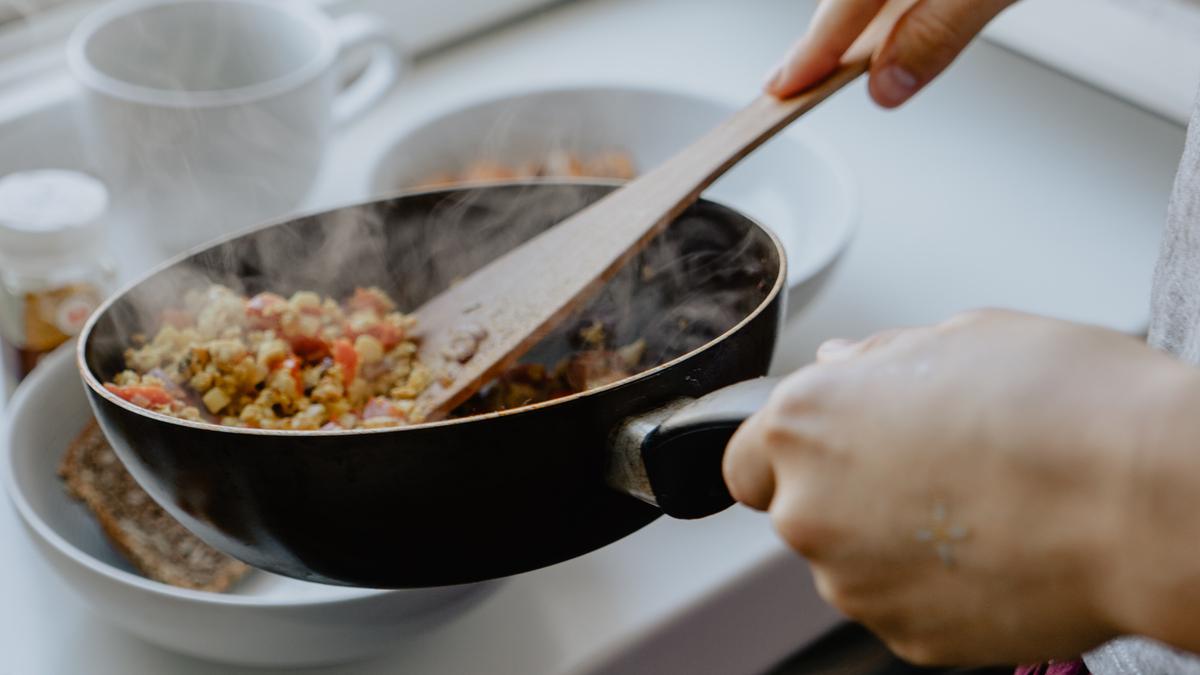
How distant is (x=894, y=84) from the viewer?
66 cm

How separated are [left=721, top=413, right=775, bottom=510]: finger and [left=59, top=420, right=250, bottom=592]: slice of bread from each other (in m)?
0.37

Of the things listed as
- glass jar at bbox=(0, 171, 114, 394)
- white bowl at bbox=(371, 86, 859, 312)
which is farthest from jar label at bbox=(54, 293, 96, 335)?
white bowl at bbox=(371, 86, 859, 312)

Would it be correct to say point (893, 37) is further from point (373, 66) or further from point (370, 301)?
point (373, 66)

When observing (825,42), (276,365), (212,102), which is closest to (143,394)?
(276,365)

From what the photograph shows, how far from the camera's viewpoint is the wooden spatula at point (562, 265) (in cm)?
59

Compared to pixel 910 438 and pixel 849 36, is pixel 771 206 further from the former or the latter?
pixel 910 438

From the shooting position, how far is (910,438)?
0.33 m

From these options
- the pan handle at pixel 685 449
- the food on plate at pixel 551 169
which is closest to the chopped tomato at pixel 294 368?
the pan handle at pixel 685 449

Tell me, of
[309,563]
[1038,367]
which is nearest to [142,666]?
[309,563]

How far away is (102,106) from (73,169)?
206 millimetres

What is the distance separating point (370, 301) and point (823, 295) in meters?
0.32

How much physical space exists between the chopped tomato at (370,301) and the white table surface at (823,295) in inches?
7.0

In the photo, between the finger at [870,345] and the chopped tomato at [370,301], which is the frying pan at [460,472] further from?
the chopped tomato at [370,301]

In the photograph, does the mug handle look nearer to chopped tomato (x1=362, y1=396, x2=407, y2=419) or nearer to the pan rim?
the pan rim
